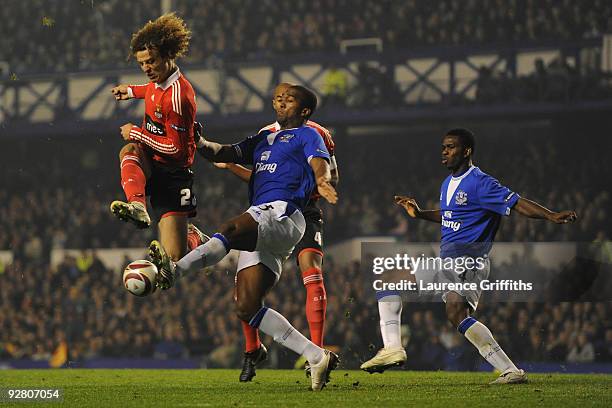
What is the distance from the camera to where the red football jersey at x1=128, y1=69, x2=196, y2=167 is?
8.34 metres

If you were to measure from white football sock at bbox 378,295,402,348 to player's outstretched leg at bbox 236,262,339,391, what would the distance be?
0.84 meters

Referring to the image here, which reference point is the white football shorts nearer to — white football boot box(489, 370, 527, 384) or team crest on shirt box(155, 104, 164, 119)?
team crest on shirt box(155, 104, 164, 119)

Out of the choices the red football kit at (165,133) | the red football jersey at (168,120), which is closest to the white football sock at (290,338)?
the red football kit at (165,133)

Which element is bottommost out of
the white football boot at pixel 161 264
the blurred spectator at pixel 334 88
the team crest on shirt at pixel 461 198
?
the white football boot at pixel 161 264

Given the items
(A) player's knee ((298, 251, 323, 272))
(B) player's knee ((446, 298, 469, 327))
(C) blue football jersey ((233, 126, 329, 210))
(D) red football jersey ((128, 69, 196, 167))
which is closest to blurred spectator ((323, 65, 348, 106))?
(A) player's knee ((298, 251, 323, 272))

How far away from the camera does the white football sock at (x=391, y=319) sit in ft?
25.4

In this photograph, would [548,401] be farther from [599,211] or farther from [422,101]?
[422,101]

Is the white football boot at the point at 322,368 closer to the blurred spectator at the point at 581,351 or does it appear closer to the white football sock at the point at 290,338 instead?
the white football sock at the point at 290,338

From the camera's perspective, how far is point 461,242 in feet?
26.3

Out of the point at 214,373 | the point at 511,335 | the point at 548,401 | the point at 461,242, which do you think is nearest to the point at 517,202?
the point at 461,242

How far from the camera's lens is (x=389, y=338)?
305 inches

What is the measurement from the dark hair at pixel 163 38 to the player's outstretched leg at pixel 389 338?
98.0 inches

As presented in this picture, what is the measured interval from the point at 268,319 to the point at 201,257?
718mm

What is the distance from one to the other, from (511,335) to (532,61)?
24.3 feet
